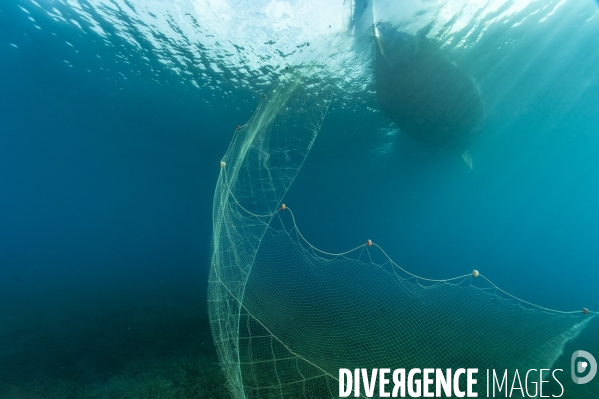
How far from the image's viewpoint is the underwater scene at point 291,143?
5113 millimetres

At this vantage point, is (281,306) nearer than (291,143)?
No

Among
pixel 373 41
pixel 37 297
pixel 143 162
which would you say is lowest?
pixel 37 297

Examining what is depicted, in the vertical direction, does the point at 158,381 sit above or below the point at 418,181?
below

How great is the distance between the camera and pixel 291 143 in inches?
214

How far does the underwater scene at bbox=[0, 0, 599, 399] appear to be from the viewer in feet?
16.8

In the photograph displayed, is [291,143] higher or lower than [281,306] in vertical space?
higher

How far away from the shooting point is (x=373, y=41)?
Answer: 822cm

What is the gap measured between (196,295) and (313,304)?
901 cm

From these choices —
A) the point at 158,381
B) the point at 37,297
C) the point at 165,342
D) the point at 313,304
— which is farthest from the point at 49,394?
the point at 37,297

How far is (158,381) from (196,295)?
12.1 m

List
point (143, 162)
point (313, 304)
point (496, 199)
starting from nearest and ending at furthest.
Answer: point (313, 304) < point (143, 162) < point (496, 199)

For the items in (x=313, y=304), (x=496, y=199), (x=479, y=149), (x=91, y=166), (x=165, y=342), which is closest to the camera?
(x=165, y=342)

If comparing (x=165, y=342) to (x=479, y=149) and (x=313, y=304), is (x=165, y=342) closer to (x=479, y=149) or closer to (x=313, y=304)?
(x=313, y=304)

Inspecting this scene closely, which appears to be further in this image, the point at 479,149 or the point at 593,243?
the point at 593,243
